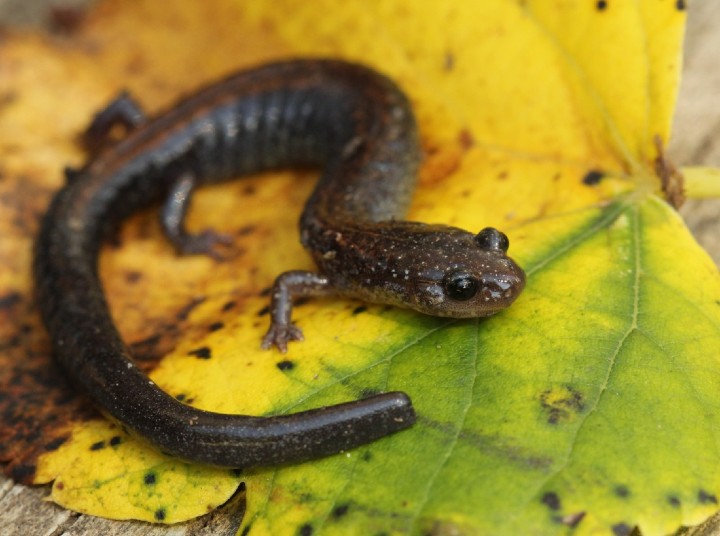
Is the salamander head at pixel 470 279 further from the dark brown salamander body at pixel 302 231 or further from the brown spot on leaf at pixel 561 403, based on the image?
the brown spot on leaf at pixel 561 403

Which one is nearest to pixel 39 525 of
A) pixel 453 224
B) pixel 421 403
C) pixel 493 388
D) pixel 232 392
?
pixel 232 392

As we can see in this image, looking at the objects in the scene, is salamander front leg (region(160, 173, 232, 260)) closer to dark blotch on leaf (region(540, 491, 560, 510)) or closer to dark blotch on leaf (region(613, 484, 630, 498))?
dark blotch on leaf (region(540, 491, 560, 510))

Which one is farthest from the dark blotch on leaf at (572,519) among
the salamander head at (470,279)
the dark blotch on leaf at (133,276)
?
the dark blotch on leaf at (133,276)

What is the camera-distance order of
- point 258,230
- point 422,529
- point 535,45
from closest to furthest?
point 422,529 < point 535,45 < point 258,230

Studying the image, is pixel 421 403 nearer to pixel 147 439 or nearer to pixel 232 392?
pixel 232 392

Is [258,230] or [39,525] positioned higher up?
[258,230]

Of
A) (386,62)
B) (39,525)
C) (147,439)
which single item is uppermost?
(386,62)
